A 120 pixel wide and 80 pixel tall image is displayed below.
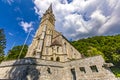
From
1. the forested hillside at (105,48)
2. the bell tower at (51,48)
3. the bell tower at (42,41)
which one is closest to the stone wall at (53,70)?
the bell tower at (51,48)

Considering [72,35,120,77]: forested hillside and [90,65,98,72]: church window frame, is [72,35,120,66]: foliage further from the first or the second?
[90,65,98,72]: church window frame

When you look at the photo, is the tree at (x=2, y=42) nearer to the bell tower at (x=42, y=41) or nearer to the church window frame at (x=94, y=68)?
the bell tower at (x=42, y=41)

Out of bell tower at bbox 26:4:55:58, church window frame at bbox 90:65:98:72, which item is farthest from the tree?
church window frame at bbox 90:65:98:72

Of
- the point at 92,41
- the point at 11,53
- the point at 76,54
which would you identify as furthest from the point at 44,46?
the point at 92,41

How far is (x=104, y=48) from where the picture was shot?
61.4m

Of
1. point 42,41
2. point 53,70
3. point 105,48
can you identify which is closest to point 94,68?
point 53,70

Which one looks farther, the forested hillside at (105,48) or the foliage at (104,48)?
the foliage at (104,48)

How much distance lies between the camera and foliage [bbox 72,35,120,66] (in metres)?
55.5

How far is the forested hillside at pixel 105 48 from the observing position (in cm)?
5447

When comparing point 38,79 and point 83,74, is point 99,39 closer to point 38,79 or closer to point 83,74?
point 83,74

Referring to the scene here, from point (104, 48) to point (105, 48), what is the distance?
0.45 meters

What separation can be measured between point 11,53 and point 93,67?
48668 millimetres

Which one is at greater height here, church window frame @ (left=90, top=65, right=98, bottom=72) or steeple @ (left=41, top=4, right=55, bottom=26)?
steeple @ (left=41, top=4, right=55, bottom=26)

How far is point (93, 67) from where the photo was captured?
27.6 metres
